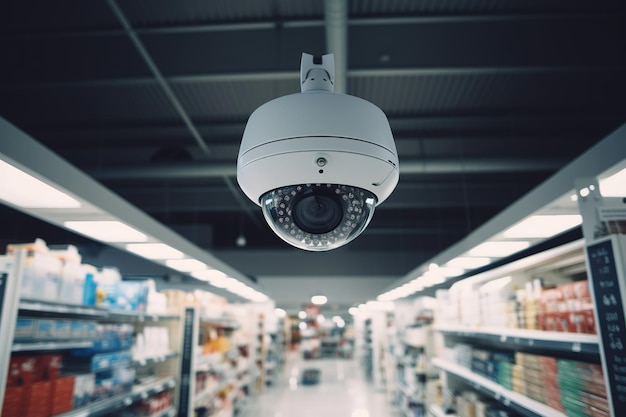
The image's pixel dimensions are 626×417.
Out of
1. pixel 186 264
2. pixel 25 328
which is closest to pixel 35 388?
pixel 25 328

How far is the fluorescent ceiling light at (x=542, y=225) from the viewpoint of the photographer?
8.89 ft

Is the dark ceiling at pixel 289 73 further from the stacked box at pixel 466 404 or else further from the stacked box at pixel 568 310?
the stacked box at pixel 466 404

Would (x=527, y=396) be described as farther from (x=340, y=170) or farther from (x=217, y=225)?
(x=217, y=225)

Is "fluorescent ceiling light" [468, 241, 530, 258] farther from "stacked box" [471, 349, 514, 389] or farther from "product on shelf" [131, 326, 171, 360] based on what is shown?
"product on shelf" [131, 326, 171, 360]

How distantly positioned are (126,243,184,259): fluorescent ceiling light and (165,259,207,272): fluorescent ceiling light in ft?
0.88

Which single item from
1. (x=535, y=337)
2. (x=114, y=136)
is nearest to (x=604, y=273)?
(x=535, y=337)

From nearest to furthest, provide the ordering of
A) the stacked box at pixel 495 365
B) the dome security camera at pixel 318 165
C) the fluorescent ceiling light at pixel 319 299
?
1. the dome security camera at pixel 318 165
2. the stacked box at pixel 495 365
3. the fluorescent ceiling light at pixel 319 299

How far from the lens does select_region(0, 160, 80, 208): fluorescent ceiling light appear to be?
6.58 ft

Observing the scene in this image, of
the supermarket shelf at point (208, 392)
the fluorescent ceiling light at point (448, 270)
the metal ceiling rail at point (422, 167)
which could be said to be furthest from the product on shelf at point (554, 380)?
the supermarket shelf at point (208, 392)

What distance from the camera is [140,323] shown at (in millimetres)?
5043

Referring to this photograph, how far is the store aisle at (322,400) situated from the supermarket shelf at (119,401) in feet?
14.5

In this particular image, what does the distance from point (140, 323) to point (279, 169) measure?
4809 mm

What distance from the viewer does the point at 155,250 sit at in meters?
4.05

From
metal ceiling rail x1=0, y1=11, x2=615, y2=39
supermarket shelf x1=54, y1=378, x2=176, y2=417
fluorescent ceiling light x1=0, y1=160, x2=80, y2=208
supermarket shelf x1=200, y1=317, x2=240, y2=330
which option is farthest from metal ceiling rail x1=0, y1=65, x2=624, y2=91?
supermarket shelf x1=200, y1=317, x2=240, y2=330
